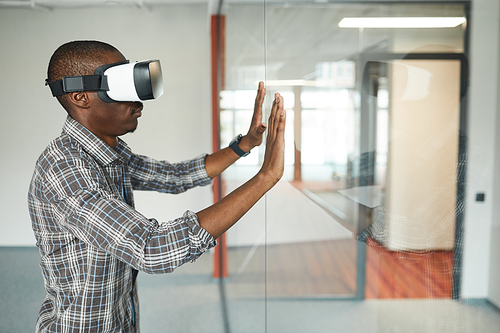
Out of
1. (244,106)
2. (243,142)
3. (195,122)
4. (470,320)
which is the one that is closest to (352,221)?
(470,320)

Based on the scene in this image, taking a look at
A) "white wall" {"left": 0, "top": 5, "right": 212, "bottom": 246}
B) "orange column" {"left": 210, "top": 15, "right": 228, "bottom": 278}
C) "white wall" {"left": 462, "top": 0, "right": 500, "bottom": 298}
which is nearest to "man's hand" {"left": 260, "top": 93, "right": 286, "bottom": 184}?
"white wall" {"left": 462, "top": 0, "right": 500, "bottom": 298}

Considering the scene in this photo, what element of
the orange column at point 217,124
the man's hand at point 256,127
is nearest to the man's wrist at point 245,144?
the man's hand at point 256,127

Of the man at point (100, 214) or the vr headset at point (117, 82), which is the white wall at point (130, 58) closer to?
the man at point (100, 214)

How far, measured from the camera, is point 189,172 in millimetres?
1304

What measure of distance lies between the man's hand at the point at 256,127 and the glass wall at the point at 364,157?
0.06 meters

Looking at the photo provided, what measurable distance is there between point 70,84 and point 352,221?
72cm

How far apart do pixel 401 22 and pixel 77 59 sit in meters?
0.76

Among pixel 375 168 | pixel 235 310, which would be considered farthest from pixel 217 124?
pixel 375 168

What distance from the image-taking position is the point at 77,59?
890 mm

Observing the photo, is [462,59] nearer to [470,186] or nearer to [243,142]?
[470,186]

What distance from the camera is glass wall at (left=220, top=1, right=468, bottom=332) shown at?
0.38 m

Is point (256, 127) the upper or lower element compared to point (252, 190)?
upper

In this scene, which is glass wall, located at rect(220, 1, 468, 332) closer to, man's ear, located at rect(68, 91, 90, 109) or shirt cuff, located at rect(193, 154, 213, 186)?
shirt cuff, located at rect(193, 154, 213, 186)

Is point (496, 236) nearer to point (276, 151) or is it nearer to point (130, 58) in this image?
point (276, 151)
